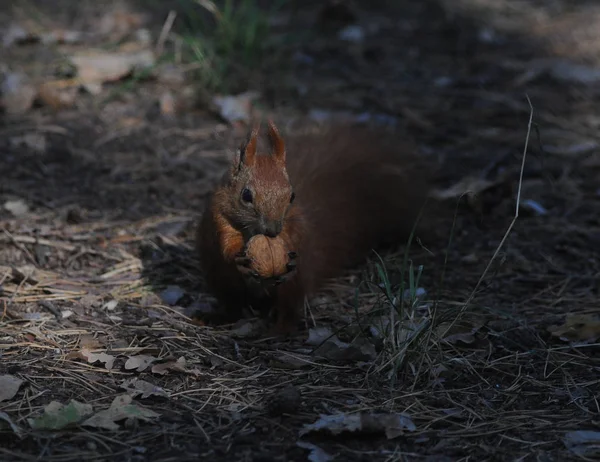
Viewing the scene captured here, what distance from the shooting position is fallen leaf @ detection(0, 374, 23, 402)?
7.68 feet

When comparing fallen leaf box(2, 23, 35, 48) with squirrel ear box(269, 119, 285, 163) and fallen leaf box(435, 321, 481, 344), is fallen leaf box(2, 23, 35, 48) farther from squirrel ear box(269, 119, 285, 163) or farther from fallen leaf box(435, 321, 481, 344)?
fallen leaf box(435, 321, 481, 344)

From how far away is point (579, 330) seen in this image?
2.84 metres

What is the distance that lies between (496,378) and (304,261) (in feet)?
2.66

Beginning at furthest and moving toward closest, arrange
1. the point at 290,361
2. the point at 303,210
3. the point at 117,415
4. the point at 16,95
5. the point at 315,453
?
the point at 16,95 < the point at 303,210 < the point at 290,361 < the point at 117,415 < the point at 315,453

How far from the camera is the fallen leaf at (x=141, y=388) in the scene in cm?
242

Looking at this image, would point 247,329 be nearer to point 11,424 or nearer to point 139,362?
point 139,362

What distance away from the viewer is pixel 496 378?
8.62 feet

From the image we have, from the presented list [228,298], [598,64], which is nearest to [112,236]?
[228,298]

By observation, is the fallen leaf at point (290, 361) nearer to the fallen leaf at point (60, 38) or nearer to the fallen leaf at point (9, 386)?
the fallen leaf at point (9, 386)

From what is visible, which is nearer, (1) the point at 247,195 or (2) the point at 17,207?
(1) the point at 247,195

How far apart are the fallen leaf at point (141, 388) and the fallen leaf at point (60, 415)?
152 mm

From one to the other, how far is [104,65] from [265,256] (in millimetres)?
2728

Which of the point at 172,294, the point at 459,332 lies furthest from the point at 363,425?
the point at 172,294

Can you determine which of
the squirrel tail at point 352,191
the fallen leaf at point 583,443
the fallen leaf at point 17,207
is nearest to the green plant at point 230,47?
the squirrel tail at point 352,191
